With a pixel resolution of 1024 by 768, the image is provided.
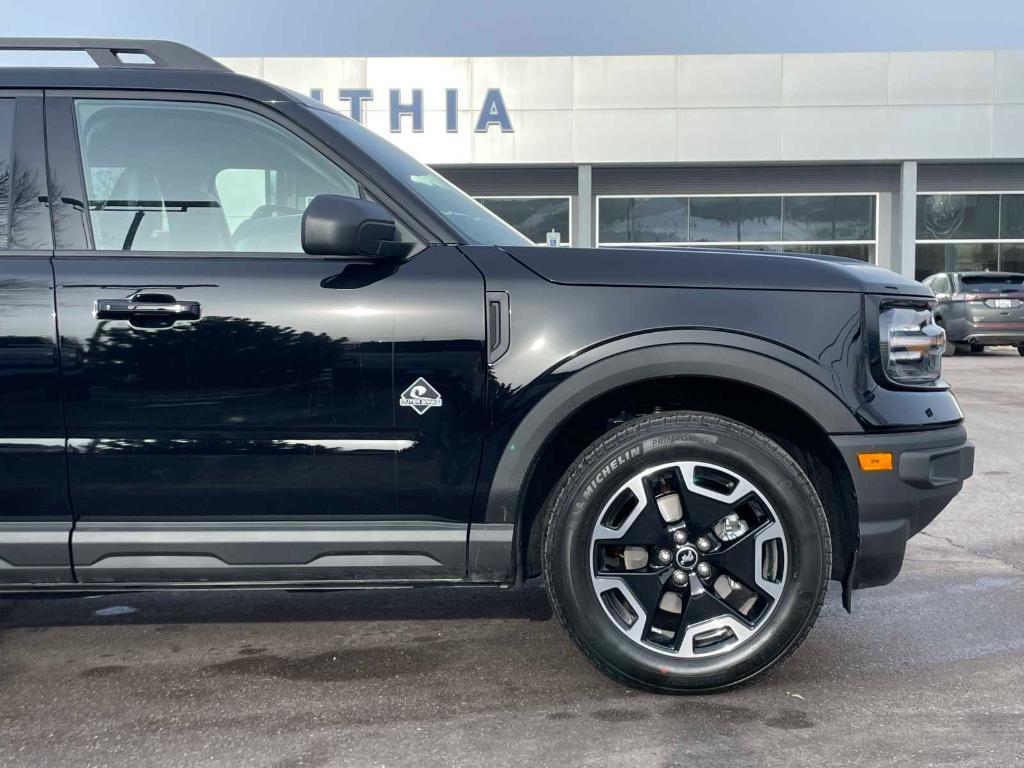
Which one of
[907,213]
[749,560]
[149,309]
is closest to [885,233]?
[907,213]

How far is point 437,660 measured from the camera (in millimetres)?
3326

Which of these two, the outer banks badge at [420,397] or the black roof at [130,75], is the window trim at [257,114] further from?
the outer banks badge at [420,397]

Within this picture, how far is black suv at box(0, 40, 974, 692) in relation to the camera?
282 cm

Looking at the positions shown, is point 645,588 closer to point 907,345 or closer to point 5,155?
point 907,345

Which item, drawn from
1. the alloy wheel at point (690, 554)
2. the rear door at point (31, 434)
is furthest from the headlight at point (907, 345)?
the rear door at point (31, 434)

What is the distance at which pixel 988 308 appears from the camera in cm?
1705

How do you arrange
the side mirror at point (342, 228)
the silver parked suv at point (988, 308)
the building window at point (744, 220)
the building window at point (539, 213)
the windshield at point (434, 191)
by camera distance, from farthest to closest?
the building window at point (539, 213) → the building window at point (744, 220) → the silver parked suv at point (988, 308) → the windshield at point (434, 191) → the side mirror at point (342, 228)

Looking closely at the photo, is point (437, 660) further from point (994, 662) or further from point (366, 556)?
point (994, 662)

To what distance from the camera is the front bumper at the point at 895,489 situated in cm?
290

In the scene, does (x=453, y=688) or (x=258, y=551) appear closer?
(x=258, y=551)

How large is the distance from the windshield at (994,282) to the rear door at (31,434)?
17246 millimetres

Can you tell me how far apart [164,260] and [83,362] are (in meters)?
0.38

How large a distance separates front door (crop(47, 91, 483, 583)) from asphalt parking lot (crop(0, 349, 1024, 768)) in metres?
0.43

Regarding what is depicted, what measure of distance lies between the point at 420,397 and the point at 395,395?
0.07 meters
